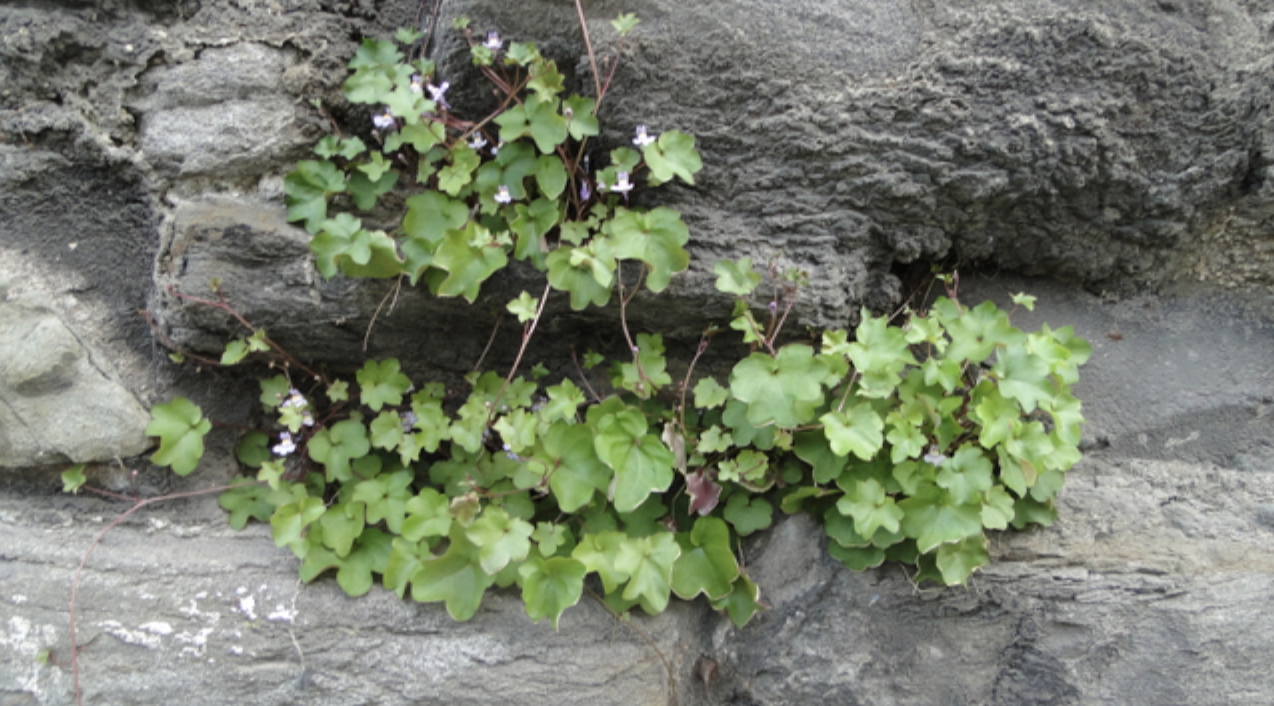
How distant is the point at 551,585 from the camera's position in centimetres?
196

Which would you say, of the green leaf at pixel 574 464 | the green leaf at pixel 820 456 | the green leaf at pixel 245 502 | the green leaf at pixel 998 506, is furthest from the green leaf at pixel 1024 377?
the green leaf at pixel 245 502

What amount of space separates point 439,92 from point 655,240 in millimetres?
711

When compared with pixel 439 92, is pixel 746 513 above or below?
below

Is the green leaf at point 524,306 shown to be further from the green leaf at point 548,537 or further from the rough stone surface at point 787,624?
the rough stone surface at point 787,624

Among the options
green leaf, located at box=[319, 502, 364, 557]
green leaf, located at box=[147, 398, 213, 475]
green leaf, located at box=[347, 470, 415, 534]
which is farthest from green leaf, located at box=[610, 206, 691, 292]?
green leaf, located at box=[147, 398, 213, 475]

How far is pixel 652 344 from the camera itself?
7.42 feet

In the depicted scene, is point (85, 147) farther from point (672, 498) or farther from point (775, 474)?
point (775, 474)

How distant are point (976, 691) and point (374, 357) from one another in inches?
72.7

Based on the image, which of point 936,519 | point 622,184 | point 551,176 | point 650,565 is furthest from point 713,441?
point 551,176

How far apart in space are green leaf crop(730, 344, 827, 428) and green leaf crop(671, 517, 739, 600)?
312mm

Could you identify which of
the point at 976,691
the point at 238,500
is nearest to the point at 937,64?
the point at 976,691

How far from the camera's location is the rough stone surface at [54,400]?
221 centimetres

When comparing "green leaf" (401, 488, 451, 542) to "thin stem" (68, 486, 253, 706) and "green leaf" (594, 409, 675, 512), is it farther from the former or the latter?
"thin stem" (68, 486, 253, 706)

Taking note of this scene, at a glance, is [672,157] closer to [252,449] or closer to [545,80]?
[545,80]
